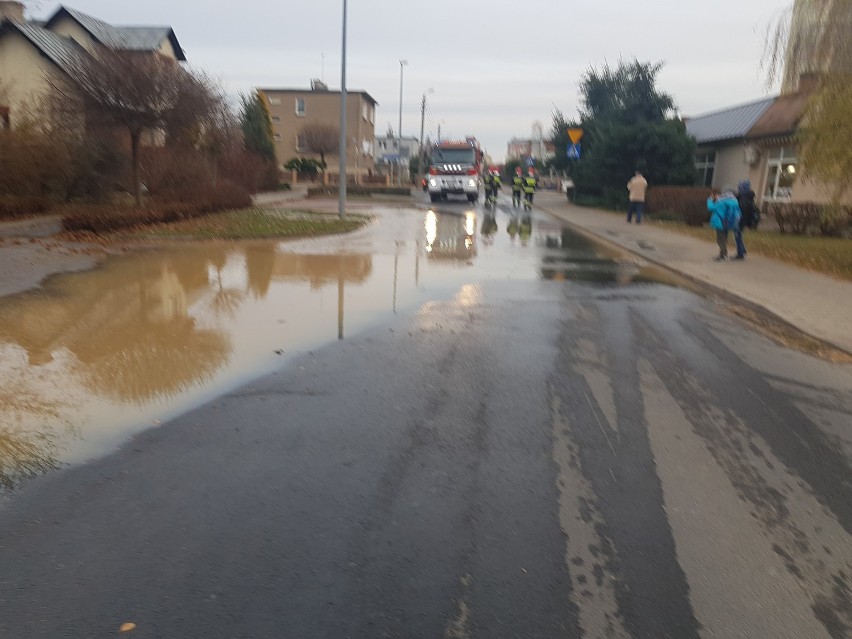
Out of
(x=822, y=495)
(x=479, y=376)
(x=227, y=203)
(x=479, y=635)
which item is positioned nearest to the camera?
(x=479, y=635)

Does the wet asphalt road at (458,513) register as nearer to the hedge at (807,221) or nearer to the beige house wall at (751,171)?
the hedge at (807,221)

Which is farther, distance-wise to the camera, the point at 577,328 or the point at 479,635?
the point at 577,328

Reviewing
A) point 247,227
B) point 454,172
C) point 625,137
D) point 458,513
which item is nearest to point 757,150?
point 625,137

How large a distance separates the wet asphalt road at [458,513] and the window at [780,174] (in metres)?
21.6

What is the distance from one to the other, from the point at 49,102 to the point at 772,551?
20.5 m

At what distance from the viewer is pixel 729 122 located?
32219 millimetres

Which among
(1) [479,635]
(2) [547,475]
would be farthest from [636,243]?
(1) [479,635]

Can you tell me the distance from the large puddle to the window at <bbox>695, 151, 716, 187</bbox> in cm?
1900

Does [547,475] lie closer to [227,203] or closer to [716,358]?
[716,358]

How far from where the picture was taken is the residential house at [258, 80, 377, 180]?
60.6 meters

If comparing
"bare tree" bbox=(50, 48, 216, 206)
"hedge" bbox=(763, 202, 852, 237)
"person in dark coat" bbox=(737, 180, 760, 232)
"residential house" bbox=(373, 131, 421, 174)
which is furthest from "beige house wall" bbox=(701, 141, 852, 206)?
"residential house" bbox=(373, 131, 421, 174)

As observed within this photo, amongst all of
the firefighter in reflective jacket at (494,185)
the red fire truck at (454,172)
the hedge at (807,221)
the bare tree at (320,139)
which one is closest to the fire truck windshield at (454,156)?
the red fire truck at (454,172)

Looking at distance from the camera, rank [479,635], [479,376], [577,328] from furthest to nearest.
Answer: [577,328] < [479,376] < [479,635]

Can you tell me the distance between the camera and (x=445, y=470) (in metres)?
4.62
